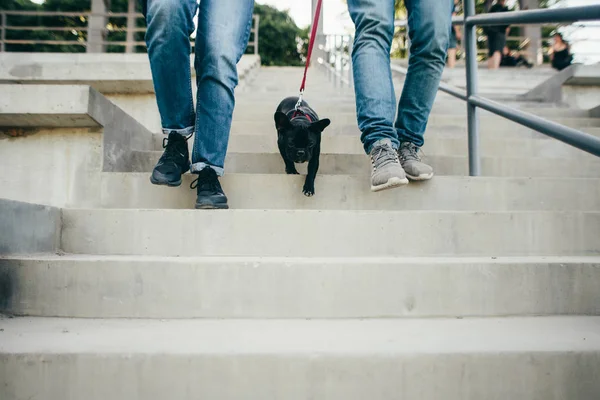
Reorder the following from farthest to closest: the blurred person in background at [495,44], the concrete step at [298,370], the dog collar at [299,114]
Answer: the blurred person in background at [495,44] < the dog collar at [299,114] < the concrete step at [298,370]

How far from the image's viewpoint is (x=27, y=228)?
135 centimetres

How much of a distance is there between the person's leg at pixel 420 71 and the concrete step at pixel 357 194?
0.13m

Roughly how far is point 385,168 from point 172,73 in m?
0.94

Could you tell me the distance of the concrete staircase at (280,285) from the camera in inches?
38.9

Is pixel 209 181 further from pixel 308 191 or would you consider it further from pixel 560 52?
pixel 560 52

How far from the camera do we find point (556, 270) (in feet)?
4.27

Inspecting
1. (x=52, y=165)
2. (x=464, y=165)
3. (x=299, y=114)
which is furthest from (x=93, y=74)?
(x=464, y=165)

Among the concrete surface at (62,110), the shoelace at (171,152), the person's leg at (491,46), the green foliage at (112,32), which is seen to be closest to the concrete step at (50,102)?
the concrete surface at (62,110)

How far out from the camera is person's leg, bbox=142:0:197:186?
5.24 feet

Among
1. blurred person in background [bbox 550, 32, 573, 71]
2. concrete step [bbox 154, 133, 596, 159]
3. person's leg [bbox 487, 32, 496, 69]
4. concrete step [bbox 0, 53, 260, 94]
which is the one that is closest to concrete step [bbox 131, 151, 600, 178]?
concrete step [bbox 154, 133, 596, 159]

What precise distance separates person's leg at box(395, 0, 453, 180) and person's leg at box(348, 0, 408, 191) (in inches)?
4.8

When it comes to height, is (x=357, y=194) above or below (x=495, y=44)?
below

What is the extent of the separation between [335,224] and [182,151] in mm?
744

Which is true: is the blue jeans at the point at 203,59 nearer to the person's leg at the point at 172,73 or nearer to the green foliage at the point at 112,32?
the person's leg at the point at 172,73
